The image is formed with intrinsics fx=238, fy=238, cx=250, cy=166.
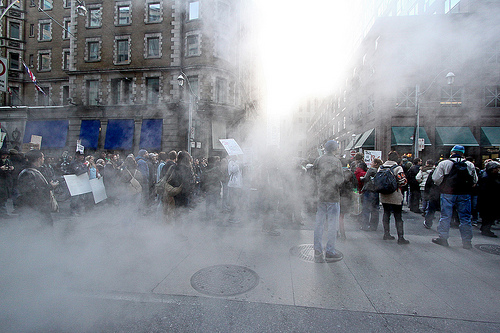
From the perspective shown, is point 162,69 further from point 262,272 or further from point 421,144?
point 421,144

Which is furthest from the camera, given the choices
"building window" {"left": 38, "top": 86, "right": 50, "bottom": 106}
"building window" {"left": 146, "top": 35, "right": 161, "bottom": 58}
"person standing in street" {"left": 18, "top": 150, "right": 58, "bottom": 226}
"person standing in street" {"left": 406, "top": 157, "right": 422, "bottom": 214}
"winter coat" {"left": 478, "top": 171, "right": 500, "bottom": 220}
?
"building window" {"left": 38, "top": 86, "right": 50, "bottom": 106}

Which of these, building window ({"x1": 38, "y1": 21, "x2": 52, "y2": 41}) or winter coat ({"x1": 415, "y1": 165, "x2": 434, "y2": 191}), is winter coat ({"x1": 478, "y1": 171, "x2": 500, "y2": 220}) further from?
building window ({"x1": 38, "y1": 21, "x2": 52, "y2": 41})

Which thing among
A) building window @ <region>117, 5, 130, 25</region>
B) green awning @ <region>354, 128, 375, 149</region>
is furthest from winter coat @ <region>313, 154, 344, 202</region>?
green awning @ <region>354, 128, 375, 149</region>

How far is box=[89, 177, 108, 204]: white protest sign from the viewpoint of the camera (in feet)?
15.8

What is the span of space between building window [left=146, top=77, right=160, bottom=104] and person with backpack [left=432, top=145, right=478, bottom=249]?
249 inches

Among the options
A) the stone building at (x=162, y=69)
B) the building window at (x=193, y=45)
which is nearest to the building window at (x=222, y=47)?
the stone building at (x=162, y=69)

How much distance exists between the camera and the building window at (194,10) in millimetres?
4391

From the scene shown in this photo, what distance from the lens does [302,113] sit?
7699 millimetres

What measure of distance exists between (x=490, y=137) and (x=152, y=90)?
17.0 metres

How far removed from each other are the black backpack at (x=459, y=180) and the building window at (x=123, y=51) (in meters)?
6.80

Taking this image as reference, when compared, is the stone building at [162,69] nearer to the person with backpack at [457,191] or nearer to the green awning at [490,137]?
the person with backpack at [457,191]

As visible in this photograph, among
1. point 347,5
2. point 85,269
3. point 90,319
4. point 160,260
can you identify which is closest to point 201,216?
point 160,260

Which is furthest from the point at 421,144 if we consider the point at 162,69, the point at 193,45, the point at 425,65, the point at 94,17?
the point at 94,17

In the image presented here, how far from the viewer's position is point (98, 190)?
492cm
